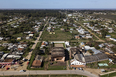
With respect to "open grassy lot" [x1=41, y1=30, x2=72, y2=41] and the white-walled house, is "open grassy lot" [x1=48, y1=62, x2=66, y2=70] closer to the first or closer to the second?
the white-walled house

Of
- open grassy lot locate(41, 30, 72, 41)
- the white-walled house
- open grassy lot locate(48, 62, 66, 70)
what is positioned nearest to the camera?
open grassy lot locate(48, 62, 66, 70)

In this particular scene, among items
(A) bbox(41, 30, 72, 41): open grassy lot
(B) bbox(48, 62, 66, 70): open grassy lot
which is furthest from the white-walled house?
(A) bbox(41, 30, 72, 41): open grassy lot

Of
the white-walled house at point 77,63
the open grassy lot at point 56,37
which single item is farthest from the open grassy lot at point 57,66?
the open grassy lot at point 56,37

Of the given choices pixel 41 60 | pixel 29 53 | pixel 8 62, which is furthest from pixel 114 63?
pixel 8 62

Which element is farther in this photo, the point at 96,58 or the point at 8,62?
the point at 96,58

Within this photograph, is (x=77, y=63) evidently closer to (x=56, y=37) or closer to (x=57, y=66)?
(x=57, y=66)

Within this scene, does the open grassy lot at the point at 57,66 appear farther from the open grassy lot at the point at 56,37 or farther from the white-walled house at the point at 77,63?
the open grassy lot at the point at 56,37

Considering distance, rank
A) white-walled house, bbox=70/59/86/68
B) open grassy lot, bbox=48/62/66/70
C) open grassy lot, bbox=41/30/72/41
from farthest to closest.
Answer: open grassy lot, bbox=41/30/72/41, white-walled house, bbox=70/59/86/68, open grassy lot, bbox=48/62/66/70

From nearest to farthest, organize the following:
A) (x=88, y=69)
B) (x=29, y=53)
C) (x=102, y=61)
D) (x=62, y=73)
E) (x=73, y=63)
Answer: (x=62, y=73)
(x=88, y=69)
(x=73, y=63)
(x=102, y=61)
(x=29, y=53)

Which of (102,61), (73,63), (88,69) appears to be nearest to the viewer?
(88,69)

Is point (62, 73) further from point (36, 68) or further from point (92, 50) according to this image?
point (92, 50)

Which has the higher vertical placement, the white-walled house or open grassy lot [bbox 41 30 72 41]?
open grassy lot [bbox 41 30 72 41]
